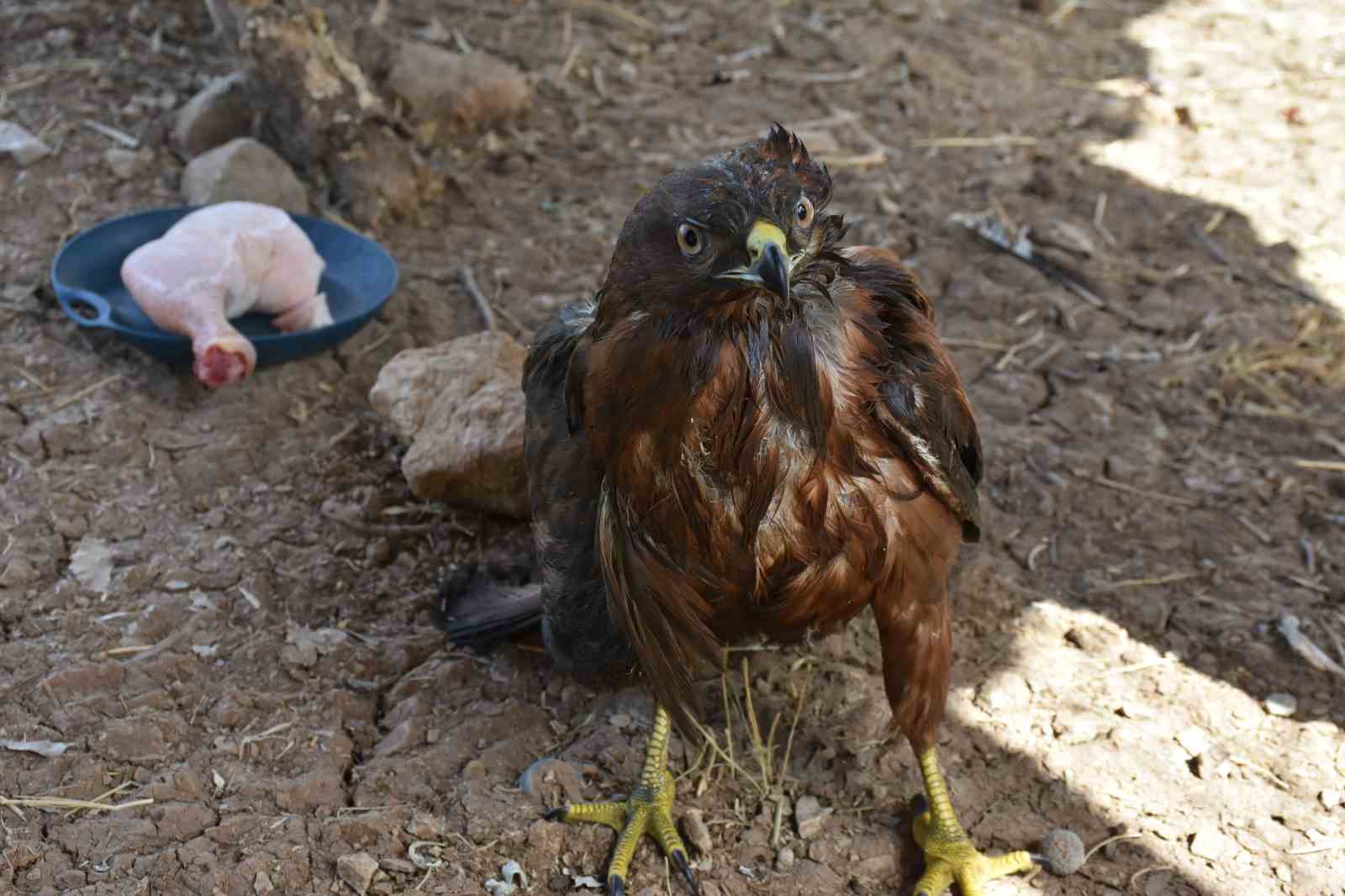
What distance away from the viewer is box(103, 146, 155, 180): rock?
17.1 ft

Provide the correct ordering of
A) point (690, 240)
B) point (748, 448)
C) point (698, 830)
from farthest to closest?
point (698, 830) → point (748, 448) → point (690, 240)

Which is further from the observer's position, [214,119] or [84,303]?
[214,119]

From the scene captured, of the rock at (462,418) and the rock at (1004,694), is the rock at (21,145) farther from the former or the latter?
the rock at (1004,694)

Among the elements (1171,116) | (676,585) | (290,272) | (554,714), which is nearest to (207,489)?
(290,272)

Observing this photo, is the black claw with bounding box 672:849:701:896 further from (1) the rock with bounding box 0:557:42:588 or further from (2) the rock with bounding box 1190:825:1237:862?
(1) the rock with bounding box 0:557:42:588

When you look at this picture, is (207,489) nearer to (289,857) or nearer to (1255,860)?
(289,857)

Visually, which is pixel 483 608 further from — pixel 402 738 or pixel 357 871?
pixel 357 871

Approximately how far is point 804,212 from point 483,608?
173cm

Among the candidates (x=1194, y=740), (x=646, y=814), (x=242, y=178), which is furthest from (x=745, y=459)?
(x=242, y=178)

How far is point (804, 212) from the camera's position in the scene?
2.38 m

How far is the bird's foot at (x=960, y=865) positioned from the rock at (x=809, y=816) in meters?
0.28

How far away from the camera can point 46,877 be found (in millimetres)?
2732

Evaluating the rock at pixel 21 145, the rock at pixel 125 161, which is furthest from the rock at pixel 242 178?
the rock at pixel 21 145

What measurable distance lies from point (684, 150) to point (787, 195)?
371 centimetres
